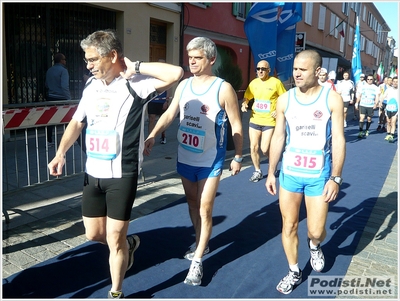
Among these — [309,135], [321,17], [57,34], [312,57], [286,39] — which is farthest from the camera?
[321,17]

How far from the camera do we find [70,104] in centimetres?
577

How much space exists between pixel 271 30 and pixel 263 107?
269 centimetres

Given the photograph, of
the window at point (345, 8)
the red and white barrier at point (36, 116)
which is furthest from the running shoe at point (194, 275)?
the window at point (345, 8)

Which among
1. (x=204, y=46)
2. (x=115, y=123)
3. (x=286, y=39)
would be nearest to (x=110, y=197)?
(x=115, y=123)

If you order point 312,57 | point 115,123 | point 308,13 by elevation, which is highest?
point 308,13

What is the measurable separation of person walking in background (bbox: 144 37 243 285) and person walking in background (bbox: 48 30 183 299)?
1.96 feet

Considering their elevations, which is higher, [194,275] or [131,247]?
[131,247]

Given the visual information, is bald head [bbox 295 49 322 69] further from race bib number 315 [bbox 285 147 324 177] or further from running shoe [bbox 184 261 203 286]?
running shoe [bbox 184 261 203 286]

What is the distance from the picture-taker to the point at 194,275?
3.46 meters

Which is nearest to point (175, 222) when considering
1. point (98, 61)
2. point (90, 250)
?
point (90, 250)

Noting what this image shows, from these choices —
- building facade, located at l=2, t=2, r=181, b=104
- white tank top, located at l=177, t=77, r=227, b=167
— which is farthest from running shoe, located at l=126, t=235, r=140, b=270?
building facade, located at l=2, t=2, r=181, b=104

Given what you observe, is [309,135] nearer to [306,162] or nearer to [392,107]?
[306,162]

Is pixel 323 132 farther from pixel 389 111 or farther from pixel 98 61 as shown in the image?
pixel 389 111

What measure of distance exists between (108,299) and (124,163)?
3.46 ft
